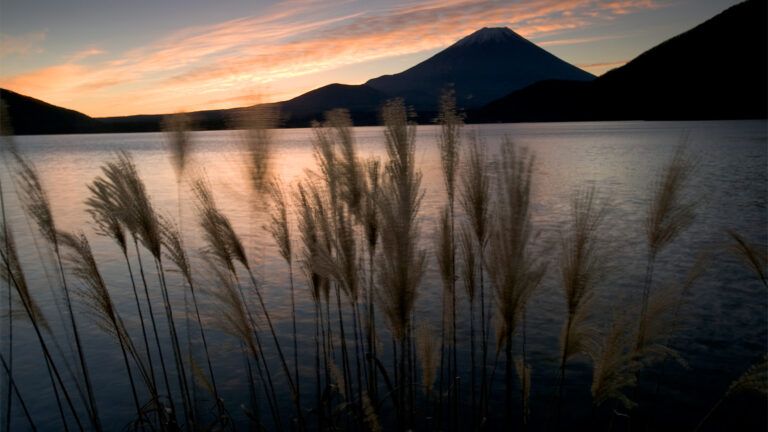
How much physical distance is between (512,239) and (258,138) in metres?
1.74

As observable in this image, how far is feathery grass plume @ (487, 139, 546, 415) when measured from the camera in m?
2.30

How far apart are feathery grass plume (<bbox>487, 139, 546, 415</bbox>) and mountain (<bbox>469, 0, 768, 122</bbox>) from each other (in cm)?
10500

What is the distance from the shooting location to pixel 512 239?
2.31m

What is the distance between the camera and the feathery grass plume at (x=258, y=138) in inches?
119

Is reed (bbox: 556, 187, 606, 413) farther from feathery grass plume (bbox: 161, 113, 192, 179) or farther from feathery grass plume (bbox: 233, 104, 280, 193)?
feathery grass plume (bbox: 161, 113, 192, 179)

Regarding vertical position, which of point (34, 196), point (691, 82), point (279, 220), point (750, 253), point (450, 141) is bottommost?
point (750, 253)

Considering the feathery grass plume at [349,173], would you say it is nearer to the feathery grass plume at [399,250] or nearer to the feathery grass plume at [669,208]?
the feathery grass plume at [399,250]

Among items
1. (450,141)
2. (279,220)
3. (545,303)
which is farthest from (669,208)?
(545,303)

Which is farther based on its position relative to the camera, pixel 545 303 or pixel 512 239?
pixel 545 303

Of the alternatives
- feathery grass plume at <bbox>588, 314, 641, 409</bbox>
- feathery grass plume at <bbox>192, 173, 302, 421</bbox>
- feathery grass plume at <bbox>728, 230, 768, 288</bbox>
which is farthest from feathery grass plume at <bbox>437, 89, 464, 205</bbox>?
feathery grass plume at <bbox>728, 230, 768, 288</bbox>

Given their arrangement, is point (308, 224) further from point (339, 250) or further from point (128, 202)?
point (128, 202)

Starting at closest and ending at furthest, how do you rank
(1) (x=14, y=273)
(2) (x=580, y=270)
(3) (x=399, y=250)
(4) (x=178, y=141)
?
(3) (x=399, y=250)
(2) (x=580, y=270)
(1) (x=14, y=273)
(4) (x=178, y=141)

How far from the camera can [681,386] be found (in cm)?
667

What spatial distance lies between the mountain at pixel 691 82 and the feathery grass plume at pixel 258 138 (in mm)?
104567
